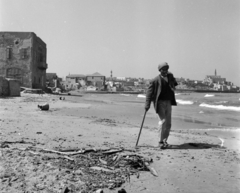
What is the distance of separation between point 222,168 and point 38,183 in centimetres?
259

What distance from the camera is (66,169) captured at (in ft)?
9.82

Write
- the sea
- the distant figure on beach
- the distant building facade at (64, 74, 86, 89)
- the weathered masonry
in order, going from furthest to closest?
the distant building facade at (64, 74, 86, 89) → the weathered masonry → the sea → the distant figure on beach

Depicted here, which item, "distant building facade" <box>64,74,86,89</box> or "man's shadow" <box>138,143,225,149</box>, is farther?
"distant building facade" <box>64,74,86,89</box>

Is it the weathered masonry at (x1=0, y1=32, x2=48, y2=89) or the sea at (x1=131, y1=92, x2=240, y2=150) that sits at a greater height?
the weathered masonry at (x1=0, y1=32, x2=48, y2=89)

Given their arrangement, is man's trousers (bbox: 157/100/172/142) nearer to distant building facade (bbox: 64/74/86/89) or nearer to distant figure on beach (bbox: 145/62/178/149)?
distant figure on beach (bbox: 145/62/178/149)

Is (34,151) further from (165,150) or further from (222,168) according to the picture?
(222,168)

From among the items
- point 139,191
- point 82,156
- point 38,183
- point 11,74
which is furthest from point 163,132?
point 11,74

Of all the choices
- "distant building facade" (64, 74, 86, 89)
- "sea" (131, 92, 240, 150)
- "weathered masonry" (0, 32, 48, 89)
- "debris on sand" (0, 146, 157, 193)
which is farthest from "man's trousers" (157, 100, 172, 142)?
"distant building facade" (64, 74, 86, 89)

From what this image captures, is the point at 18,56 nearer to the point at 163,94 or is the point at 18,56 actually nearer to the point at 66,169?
the point at 163,94

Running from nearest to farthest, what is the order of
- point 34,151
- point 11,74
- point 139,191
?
1. point 139,191
2. point 34,151
3. point 11,74

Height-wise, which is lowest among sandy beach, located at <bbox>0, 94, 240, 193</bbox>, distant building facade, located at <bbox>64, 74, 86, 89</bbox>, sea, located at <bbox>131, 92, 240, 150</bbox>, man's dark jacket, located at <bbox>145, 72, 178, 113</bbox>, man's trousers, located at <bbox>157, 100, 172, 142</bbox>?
sea, located at <bbox>131, 92, 240, 150</bbox>

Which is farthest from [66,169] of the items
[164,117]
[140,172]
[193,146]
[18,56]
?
[18,56]

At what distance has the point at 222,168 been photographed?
3.41 meters

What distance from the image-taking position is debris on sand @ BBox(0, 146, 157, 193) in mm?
2580
